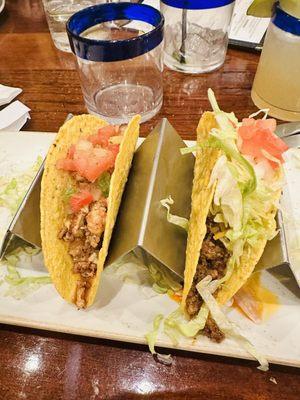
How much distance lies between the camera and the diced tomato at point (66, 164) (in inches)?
52.3

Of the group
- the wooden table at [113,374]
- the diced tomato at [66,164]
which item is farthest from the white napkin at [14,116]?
the wooden table at [113,374]

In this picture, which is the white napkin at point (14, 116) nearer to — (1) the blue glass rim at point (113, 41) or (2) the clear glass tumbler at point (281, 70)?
(1) the blue glass rim at point (113, 41)

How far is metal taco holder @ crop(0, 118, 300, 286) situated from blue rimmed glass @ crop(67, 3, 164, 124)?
561 millimetres

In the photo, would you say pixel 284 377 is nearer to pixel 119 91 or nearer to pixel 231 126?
pixel 231 126

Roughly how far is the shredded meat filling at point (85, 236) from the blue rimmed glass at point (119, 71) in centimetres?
80

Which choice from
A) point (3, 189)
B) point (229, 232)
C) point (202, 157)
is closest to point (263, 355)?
point (229, 232)

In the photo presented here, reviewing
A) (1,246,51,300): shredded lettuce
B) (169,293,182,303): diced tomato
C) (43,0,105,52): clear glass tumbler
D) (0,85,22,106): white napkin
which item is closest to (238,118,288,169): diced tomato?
(169,293,182,303): diced tomato

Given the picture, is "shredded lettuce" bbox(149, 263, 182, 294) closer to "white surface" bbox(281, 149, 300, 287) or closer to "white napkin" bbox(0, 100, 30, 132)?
"white surface" bbox(281, 149, 300, 287)

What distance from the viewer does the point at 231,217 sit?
1.20 m

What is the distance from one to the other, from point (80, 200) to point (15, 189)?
1.42 feet

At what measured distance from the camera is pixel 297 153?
1.64m

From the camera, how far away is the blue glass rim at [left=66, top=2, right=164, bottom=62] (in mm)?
1630

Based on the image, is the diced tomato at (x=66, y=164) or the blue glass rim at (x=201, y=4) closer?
the diced tomato at (x=66, y=164)

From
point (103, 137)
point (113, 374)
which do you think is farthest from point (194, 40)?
point (113, 374)
